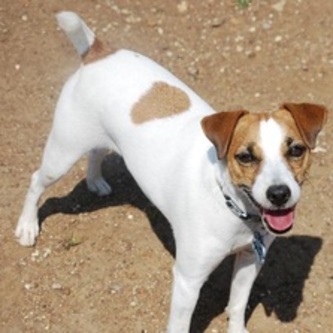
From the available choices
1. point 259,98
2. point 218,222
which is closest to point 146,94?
point 218,222

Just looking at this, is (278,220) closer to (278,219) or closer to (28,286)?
(278,219)

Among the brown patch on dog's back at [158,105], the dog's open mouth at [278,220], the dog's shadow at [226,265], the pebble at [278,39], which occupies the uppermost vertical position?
the dog's open mouth at [278,220]

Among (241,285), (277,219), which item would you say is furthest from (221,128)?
(241,285)

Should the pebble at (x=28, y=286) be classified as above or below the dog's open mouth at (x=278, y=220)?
below

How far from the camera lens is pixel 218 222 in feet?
12.7

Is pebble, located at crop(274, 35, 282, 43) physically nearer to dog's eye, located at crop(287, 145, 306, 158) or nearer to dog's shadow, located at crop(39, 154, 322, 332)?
dog's shadow, located at crop(39, 154, 322, 332)

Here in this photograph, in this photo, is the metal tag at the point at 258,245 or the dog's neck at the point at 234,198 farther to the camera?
the metal tag at the point at 258,245

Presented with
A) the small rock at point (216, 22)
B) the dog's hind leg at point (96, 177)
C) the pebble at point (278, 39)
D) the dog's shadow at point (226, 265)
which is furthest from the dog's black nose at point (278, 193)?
the small rock at point (216, 22)

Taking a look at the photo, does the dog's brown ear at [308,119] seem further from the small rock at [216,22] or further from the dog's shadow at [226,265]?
the small rock at [216,22]

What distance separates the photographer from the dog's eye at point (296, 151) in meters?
3.57

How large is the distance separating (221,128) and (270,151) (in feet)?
0.86

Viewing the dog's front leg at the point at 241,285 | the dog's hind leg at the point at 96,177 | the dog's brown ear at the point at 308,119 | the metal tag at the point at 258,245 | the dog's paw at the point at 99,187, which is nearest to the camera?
the dog's brown ear at the point at 308,119

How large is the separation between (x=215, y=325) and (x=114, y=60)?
1730mm

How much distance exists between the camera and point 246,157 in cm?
356
